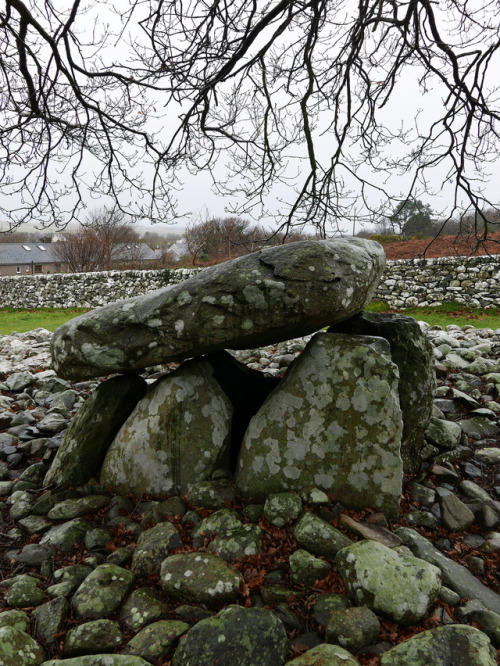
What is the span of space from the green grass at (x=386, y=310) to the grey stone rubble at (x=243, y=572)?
346 inches

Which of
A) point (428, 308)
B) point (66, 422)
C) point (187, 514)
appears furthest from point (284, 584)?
point (428, 308)

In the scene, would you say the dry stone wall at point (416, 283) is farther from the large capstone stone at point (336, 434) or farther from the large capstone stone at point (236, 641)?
the large capstone stone at point (236, 641)

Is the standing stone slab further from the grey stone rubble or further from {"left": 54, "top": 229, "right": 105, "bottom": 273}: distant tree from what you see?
{"left": 54, "top": 229, "right": 105, "bottom": 273}: distant tree

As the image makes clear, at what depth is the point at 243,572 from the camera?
8.71 feet

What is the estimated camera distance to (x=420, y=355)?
13.1ft

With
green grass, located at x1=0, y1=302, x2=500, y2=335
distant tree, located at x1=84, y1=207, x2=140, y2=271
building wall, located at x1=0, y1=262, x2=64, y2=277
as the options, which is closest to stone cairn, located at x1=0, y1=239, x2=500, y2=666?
green grass, located at x1=0, y1=302, x2=500, y2=335

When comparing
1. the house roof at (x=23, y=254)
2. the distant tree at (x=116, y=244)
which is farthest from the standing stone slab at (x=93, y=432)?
the house roof at (x=23, y=254)

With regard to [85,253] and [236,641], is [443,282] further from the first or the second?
[85,253]

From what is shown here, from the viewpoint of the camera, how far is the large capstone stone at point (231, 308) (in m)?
3.21

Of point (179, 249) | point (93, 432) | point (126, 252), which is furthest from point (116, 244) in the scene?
point (179, 249)

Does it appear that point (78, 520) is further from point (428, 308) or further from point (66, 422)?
point (428, 308)

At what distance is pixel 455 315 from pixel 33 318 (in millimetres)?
15649

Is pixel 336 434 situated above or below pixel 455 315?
above

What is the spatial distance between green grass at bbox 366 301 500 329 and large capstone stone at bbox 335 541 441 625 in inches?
383
